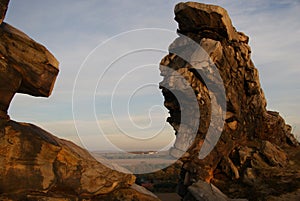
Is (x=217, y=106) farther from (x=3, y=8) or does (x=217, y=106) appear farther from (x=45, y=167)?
(x=3, y=8)

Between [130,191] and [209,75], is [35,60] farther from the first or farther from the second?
[209,75]

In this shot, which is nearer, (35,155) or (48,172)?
(35,155)

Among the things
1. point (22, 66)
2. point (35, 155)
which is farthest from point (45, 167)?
point (22, 66)

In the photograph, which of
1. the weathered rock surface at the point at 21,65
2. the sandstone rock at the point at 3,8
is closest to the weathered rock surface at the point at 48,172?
the weathered rock surface at the point at 21,65

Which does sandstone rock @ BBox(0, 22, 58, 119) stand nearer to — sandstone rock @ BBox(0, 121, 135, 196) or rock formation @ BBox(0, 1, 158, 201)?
rock formation @ BBox(0, 1, 158, 201)

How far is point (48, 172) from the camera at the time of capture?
527 inches

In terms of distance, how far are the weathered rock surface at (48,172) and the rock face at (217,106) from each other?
10.1m

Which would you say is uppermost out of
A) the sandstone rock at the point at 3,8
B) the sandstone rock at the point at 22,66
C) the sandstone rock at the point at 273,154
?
the sandstone rock at the point at 3,8

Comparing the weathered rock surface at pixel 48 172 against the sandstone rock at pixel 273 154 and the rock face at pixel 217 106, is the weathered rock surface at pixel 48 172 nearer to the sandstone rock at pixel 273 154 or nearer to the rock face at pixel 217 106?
the rock face at pixel 217 106

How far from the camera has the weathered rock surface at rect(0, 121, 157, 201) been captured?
12492mm

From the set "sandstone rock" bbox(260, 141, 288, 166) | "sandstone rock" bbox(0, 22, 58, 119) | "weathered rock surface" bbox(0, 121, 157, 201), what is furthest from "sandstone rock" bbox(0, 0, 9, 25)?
"sandstone rock" bbox(260, 141, 288, 166)

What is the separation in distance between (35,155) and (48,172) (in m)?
0.90

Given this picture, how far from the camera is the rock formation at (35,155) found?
1257 cm

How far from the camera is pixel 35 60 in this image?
45.7 ft
